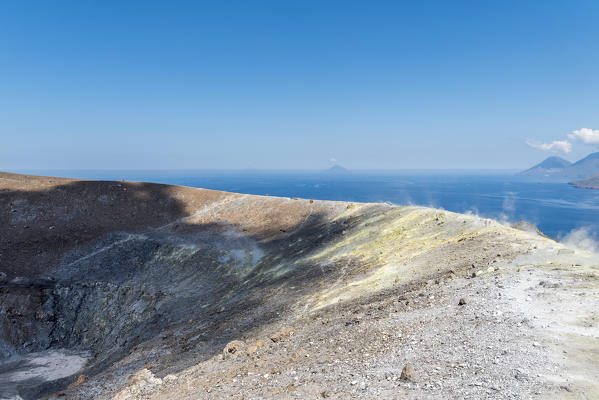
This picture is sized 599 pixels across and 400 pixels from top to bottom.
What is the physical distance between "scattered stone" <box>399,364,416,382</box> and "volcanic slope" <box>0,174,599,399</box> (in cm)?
4

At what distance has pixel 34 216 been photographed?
5194 centimetres

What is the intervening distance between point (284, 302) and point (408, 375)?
13.6 meters

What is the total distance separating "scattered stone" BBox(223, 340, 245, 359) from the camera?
49.5 feet

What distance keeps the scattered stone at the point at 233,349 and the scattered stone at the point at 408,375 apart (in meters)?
8.48

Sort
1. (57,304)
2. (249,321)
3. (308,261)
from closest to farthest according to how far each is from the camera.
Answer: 1. (249,321)
2. (308,261)
3. (57,304)

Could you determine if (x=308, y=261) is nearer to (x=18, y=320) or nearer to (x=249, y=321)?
(x=249, y=321)

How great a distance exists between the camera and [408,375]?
8.91 metres

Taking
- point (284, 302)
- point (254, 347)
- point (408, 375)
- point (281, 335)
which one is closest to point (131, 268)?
point (284, 302)

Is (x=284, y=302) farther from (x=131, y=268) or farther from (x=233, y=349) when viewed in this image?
(x=131, y=268)

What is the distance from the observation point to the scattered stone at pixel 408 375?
29.1 feet

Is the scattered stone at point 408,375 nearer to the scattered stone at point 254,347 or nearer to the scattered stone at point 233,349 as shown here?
the scattered stone at point 254,347

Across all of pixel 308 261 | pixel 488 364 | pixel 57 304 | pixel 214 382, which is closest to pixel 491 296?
pixel 488 364

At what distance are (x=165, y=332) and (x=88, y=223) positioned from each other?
36.2 meters

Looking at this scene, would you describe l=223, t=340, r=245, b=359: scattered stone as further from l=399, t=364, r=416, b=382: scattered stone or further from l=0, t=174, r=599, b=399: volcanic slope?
l=399, t=364, r=416, b=382: scattered stone
